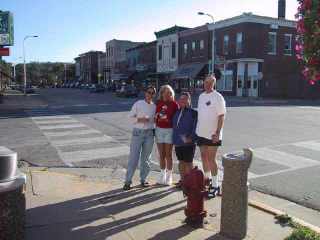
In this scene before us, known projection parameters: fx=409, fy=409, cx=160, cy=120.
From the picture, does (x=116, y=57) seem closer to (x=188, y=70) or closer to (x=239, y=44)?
(x=188, y=70)

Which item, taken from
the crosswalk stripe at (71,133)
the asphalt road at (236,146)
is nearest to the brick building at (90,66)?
the asphalt road at (236,146)

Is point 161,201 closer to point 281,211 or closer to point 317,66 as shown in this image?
point 281,211

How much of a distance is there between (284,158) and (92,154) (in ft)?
15.5

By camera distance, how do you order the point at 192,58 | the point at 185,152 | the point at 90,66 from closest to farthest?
the point at 185,152 < the point at 192,58 < the point at 90,66

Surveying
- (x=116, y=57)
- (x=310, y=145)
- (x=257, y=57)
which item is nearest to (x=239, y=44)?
(x=257, y=57)

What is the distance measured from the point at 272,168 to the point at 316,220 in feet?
10.5

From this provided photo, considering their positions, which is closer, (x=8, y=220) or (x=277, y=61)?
Result: (x=8, y=220)

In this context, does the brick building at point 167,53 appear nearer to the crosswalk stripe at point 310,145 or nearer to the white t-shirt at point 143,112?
the crosswalk stripe at point 310,145

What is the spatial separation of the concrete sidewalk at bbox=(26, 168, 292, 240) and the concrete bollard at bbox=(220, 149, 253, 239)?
0.16 meters

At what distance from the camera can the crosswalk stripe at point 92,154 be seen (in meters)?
9.91

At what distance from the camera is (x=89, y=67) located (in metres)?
118

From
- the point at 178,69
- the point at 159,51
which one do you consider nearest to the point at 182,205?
the point at 178,69

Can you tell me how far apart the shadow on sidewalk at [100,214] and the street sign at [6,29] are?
712 centimetres

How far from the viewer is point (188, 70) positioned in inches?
1997
